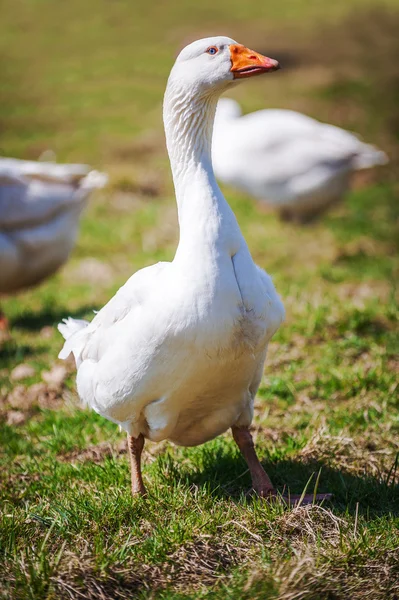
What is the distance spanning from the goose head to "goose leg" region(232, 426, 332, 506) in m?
1.57

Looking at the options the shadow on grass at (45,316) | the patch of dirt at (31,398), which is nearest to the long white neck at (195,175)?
the patch of dirt at (31,398)

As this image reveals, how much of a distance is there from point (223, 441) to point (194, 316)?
1521mm

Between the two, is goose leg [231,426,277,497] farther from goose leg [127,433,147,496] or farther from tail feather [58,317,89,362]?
tail feather [58,317,89,362]

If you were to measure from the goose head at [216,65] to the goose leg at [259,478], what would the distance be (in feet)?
5.16

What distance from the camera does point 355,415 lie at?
448 centimetres

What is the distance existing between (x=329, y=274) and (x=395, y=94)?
794 centimetres

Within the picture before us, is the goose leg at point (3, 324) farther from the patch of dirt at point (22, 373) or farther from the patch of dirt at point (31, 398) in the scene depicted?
the patch of dirt at point (31, 398)

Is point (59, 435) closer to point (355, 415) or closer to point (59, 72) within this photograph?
point (355, 415)

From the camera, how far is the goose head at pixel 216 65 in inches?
127

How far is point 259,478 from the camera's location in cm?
356

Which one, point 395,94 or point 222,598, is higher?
point 395,94

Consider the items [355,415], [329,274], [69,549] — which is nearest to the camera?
[69,549]

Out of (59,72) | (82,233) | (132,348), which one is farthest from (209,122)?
(59,72)

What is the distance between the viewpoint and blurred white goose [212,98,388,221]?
8.10m
